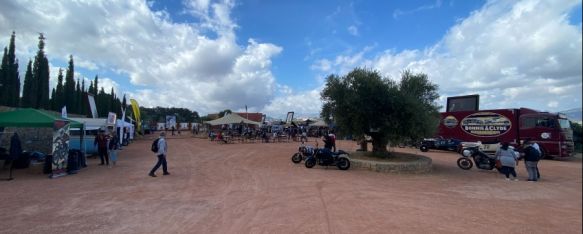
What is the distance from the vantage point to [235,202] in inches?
272

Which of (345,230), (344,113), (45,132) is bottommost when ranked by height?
(345,230)

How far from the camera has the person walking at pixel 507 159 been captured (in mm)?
10719

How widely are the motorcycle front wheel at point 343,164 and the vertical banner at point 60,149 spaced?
32.6ft

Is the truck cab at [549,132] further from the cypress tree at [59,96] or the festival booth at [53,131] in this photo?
the cypress tree at [59,96]

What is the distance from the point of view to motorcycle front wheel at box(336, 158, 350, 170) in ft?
40.0

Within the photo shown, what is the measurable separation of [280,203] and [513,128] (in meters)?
18.7

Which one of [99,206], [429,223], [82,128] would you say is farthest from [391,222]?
[82,128]

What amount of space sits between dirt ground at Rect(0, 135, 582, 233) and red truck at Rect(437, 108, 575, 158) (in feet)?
27.3

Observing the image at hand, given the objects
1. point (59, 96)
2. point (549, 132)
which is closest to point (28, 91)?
point (59, 96)

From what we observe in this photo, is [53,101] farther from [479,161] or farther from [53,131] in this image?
[479,161]

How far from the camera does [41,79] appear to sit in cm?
2970

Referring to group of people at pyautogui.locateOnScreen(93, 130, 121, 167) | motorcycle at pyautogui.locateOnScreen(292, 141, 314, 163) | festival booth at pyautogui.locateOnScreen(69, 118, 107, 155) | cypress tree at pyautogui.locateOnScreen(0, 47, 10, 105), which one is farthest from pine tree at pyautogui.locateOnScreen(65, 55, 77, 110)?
motorcycle at pyautogui.locateOnScreen(292, 141, 314, 163)

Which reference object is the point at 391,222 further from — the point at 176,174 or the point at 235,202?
the point at 176,174

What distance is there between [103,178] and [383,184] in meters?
9.00
